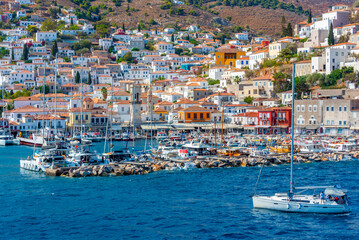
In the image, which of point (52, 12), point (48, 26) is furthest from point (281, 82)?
point (52, 12)

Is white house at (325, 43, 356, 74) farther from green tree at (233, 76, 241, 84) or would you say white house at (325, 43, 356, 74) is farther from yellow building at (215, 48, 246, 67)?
yellow building at (215, 48, 246, 67)

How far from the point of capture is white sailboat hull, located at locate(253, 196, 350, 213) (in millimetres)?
24859

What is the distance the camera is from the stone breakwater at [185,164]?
37.0 m

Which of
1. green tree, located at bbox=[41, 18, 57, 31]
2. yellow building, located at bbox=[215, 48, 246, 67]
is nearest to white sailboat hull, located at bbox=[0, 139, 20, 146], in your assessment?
yellow building, located at bbox=[215, 48, 246, 67]

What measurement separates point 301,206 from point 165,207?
6.81 meters

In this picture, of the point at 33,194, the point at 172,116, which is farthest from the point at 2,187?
the point at 172,116

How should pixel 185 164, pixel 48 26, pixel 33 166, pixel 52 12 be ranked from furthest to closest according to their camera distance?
pixel 52 12, pixel 48 26, pixel 185 164, pixel 33 166

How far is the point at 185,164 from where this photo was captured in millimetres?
40438

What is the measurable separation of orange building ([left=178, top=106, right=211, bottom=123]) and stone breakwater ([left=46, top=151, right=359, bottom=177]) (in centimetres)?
3014

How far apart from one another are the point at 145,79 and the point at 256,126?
43816 mm

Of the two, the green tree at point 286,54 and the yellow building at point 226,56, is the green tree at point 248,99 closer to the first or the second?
the green tree at point 286,54

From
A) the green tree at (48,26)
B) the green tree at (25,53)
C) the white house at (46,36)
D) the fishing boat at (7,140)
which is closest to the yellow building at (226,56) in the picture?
the green tree at (25,53)

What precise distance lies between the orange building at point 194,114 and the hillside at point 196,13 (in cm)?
8289

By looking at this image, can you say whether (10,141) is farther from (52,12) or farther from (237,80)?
(52,12)
